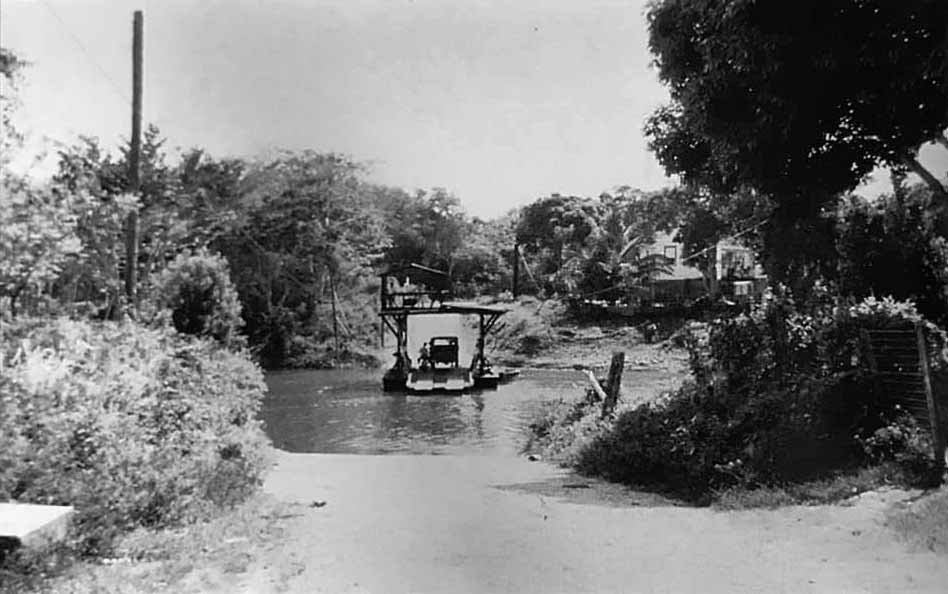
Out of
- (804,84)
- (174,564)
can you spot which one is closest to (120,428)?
(174,564)

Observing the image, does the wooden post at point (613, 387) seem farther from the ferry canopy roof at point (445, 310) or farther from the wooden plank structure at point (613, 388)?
the ferry canopy roof at point (445, 310)

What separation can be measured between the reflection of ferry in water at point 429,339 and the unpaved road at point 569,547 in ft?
6.27

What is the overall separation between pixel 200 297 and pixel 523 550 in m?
3.46

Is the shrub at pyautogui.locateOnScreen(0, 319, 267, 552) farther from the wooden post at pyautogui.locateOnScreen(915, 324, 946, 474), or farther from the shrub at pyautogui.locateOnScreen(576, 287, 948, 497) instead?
the wooden post at pyautogui.locateOnScreen(915, 324, 946, 474)

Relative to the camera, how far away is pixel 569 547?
4656 millimetres

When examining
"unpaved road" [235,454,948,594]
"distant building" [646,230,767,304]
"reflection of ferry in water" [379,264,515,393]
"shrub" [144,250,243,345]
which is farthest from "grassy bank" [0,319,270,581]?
"distant building" [646,230,767,304]

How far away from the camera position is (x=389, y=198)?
607 centimetres

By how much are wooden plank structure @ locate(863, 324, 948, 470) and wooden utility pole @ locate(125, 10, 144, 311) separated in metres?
5.31

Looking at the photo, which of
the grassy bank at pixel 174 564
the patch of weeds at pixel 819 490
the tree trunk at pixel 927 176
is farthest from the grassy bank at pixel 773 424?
the grassy bank at pixel 174 564

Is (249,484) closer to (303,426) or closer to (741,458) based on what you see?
(741,458)

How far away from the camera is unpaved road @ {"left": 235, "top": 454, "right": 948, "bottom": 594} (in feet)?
13.1

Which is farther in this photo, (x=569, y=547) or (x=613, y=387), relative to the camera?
(x=613, y=387)

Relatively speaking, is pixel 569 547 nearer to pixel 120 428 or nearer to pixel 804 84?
pixel 120 428

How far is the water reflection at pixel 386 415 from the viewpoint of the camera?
10.3m
